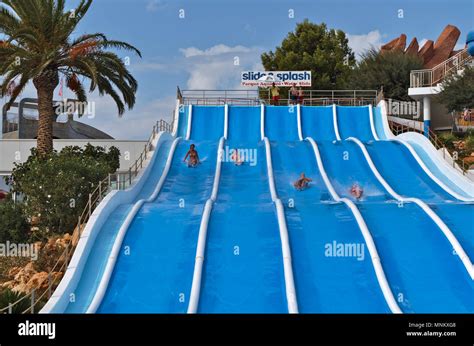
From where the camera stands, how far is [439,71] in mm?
26438

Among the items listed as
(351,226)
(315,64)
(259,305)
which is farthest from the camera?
(315,64)

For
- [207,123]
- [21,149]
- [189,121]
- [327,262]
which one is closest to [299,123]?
[207,123]

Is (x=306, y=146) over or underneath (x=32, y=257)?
over

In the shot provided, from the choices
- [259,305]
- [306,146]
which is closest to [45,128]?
[306,146]

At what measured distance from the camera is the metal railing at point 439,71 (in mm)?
25312

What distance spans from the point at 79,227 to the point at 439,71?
2113 centimetres

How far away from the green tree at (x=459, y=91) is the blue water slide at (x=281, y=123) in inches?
244

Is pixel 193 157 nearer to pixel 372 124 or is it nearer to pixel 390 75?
pixel 372 124

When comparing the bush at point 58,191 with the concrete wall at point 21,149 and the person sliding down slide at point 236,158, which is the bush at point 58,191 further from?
the concrete wall at point 21,149

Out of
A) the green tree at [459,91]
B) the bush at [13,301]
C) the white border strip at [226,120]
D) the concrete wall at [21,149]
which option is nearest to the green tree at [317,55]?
the green tree at [459,91]

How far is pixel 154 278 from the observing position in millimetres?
9156
